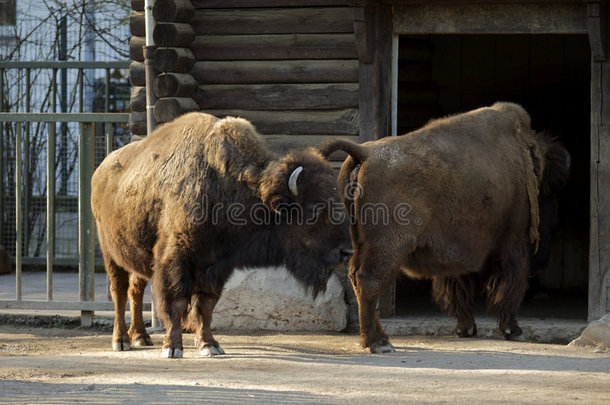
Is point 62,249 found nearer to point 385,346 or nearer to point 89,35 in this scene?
point 89,35

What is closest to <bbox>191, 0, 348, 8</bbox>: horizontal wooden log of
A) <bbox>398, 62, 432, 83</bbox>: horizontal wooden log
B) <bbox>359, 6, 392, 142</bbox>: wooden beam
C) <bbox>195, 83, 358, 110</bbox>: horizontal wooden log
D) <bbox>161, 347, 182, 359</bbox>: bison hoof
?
<bbox>359, 6, 392, 142</bbox>: wooden beam

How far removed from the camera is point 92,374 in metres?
6.35

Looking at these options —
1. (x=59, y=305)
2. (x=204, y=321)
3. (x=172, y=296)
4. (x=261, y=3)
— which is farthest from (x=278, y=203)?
(x=59, y=305)

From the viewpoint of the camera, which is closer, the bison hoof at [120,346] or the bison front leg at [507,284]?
the bison hoof at [120,346]

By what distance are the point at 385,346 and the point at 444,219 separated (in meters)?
1.08

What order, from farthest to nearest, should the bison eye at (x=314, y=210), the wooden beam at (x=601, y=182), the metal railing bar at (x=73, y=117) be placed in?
the metal railing bar at (x=73, y=117) → the wooden beam at (x=601, y=182) → the bison eye at (x=314, y=210)

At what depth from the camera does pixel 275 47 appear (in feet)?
29.0

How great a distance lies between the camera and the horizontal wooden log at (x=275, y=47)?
869cm

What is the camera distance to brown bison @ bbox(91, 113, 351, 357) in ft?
22.2

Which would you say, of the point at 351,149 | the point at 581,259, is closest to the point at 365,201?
the point at 351,149

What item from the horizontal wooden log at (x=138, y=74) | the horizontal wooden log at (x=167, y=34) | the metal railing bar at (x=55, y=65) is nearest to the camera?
the horizontal wooden log at (x=167, y=34)

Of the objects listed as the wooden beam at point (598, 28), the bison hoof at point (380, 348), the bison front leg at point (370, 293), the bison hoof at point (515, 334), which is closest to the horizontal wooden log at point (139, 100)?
the bison front leg at point (370, 293)

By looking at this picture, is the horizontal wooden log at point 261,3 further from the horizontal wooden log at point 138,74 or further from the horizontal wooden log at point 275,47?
the horizontal wooden log at point 138,74

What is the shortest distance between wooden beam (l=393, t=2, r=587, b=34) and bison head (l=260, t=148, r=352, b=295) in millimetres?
2277
